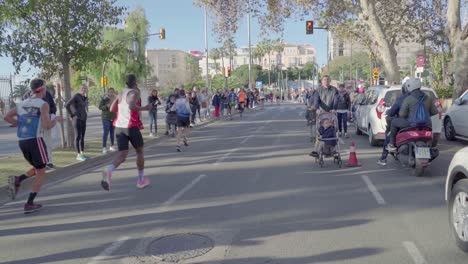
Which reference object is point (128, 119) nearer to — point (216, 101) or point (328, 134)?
point (328, 134)

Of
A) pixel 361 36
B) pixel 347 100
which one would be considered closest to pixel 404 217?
pixel 347 100

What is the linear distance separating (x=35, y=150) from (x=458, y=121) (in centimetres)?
1125

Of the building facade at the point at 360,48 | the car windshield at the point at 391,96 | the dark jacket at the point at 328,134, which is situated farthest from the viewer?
the building facade at the point at 360,48

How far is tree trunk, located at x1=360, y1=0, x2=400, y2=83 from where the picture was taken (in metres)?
21.4

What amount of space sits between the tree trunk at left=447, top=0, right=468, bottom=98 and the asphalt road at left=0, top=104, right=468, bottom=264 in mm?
9092

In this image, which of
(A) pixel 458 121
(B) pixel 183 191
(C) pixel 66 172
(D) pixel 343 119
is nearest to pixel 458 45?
(A) pixel 458 121

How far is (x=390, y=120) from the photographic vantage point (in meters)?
9.77

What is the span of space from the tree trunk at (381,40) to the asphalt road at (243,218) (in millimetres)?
12507

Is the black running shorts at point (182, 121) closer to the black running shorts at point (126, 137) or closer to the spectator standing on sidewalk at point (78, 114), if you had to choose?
the spectator standing on sidewalk at point (78, 114)

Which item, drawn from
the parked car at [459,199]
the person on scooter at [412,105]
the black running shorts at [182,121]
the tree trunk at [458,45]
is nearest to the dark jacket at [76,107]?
the black running shorts at [182,121]

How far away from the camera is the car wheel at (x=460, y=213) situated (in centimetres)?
491

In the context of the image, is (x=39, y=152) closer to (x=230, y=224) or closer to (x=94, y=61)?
(x=230, y=224)

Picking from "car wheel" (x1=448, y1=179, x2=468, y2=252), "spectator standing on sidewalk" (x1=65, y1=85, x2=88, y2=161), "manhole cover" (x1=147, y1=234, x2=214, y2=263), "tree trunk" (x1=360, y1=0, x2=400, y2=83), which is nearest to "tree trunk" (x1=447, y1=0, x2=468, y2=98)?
"tree trunk" (x1=360, y1=0, x2=400, y2=83)

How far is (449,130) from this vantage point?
1434 centimetres
